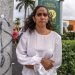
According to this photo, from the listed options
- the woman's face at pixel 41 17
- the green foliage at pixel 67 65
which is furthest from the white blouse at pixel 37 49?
the green foliage at pixel 67 65

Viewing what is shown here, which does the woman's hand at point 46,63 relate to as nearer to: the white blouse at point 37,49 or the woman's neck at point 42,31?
the white blouse at point 37,49

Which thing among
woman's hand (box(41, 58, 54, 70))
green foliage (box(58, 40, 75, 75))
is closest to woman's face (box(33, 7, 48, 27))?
woman's hand (box(41, 58, 54, 70))

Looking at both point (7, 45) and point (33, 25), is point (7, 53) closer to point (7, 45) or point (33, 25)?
point (7, 45)

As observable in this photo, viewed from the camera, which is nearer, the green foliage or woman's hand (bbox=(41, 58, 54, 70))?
woman's hand (bbox=(41, 58, 54, 70))

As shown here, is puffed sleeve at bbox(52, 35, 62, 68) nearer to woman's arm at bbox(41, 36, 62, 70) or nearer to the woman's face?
woman's arm at bbox(41, 36, 62, 70)

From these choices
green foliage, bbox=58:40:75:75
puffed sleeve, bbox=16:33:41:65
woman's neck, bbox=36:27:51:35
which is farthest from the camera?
green foliage, bbox=58:40:75:75

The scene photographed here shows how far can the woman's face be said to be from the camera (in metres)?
3.75

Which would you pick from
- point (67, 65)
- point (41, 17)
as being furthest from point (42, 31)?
point (67, 65)

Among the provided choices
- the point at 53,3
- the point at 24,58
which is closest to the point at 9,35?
the point at 24,58

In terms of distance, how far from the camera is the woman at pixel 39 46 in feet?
12.2

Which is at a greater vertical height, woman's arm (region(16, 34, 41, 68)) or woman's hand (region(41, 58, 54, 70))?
woman's arm (region(16, 34, 41, 68))

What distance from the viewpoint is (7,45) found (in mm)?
3963

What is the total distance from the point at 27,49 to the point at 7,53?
13.4 inches

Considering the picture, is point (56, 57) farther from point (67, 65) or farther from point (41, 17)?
point (67, 65)
